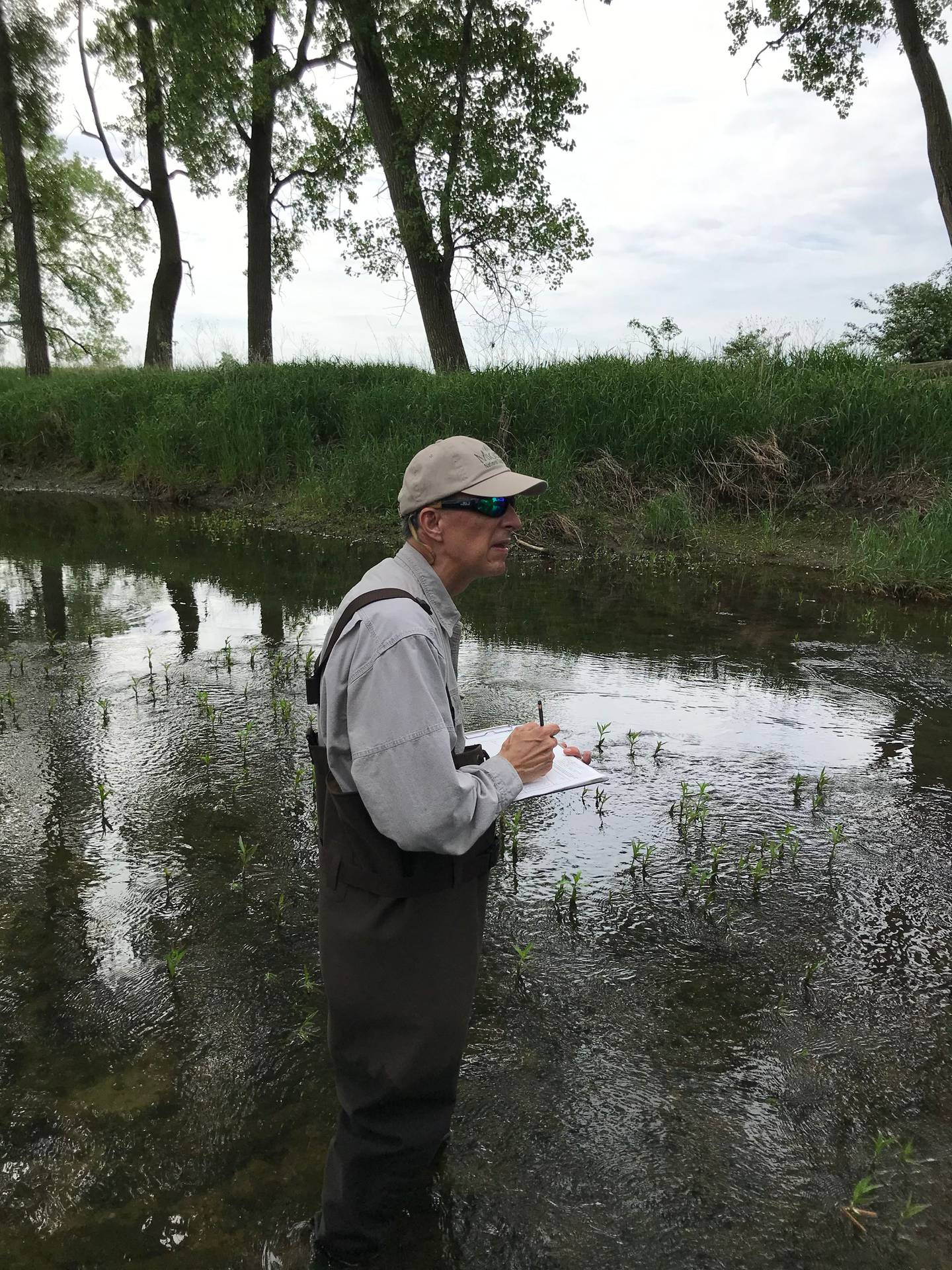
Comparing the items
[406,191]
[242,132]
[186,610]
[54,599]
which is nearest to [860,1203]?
[186,610]

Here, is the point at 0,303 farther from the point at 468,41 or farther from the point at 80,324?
the point at 468,41

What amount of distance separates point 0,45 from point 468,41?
42.7ft

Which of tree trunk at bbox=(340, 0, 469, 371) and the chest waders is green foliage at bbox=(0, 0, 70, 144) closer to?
tree trunk at bbox=(340, 0, 469, 371)

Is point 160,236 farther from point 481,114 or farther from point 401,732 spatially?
point 401,732

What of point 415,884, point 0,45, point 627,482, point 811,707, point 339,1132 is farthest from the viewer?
point 0,45

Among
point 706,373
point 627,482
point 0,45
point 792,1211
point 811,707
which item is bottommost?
point 792,1211

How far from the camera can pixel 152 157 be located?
21.2 meters

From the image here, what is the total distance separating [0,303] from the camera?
3978 centimetres

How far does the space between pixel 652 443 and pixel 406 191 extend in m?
7.02

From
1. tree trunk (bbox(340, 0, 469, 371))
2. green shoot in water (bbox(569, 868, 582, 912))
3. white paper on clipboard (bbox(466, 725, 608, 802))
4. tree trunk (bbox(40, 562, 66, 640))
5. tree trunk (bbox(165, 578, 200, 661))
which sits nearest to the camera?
white paper on clipboard (bbox(466, 725, 608, 802))

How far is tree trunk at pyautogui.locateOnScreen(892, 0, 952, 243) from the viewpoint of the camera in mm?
13055

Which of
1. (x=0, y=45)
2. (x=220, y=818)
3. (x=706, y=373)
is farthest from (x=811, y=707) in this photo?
(x=0, y=45)

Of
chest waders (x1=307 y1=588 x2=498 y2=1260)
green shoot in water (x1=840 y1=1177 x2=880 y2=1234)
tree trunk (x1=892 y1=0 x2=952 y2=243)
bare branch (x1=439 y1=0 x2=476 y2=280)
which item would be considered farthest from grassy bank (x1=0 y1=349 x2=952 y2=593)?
chest waders (x1=307 y1=588 x2=498 y2=1260)

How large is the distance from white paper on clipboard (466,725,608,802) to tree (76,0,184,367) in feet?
66.9
